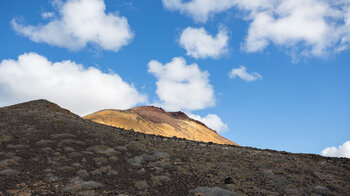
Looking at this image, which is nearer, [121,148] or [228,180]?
[228,180]

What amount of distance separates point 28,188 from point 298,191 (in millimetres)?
9744

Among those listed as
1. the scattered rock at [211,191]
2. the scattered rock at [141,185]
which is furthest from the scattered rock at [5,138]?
the scattered rock at [211,191]

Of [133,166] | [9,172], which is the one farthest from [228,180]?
[9,172]

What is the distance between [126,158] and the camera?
1251cm

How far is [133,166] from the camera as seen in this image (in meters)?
11.7

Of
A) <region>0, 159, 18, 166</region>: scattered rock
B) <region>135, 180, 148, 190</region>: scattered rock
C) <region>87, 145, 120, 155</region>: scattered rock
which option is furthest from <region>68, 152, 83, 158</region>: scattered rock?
<region>135, 180, 148, 190</region>: scattered rock

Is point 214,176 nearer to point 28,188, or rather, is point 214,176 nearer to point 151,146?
point 151,146

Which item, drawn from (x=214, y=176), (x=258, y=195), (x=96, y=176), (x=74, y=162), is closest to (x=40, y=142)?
(x=74, y=162)

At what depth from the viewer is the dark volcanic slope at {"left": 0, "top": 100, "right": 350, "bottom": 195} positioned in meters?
9.75

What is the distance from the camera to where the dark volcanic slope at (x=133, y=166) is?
9750mm

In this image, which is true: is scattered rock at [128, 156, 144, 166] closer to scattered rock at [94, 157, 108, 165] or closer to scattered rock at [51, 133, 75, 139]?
scattered rock at [94, 157, 108, 165]

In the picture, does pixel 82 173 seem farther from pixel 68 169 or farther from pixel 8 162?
pixel 8 162

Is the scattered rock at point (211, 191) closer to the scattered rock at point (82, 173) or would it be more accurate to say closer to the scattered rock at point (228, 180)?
the scattered rock at point (228, 180)

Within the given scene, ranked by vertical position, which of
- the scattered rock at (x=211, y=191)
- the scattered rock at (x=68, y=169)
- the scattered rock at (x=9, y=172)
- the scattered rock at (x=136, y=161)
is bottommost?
the scattered rock at (x=9, y=172)
